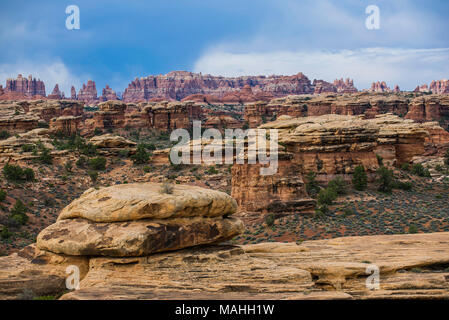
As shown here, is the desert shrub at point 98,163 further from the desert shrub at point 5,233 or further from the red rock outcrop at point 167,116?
the red rock outcrop at point 167,116

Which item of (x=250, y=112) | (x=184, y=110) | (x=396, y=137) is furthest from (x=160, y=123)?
(x=396, y=137)

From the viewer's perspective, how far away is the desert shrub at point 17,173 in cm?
3744

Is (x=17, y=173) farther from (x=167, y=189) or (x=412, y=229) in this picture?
(x=412, y=229)

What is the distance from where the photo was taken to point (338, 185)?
112ft

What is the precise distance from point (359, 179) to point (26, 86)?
178 metres

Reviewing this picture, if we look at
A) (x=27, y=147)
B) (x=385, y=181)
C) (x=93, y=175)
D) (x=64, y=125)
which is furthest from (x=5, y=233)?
(x=64, y=125)

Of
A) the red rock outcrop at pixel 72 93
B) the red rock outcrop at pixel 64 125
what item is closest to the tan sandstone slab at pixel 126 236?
the red rock outcrop at pixel 64 125

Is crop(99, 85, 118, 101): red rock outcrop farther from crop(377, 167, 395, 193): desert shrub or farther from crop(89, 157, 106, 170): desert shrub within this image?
crop(377, 167, 395, 193): desert shrub

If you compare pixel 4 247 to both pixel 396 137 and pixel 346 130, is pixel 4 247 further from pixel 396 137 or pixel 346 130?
pixel 396 137

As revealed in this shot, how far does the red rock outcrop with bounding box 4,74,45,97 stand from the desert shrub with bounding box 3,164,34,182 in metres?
150

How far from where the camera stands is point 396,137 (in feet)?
140

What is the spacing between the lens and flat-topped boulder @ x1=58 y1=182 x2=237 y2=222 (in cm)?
1054

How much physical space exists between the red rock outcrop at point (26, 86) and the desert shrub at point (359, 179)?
17071cm
